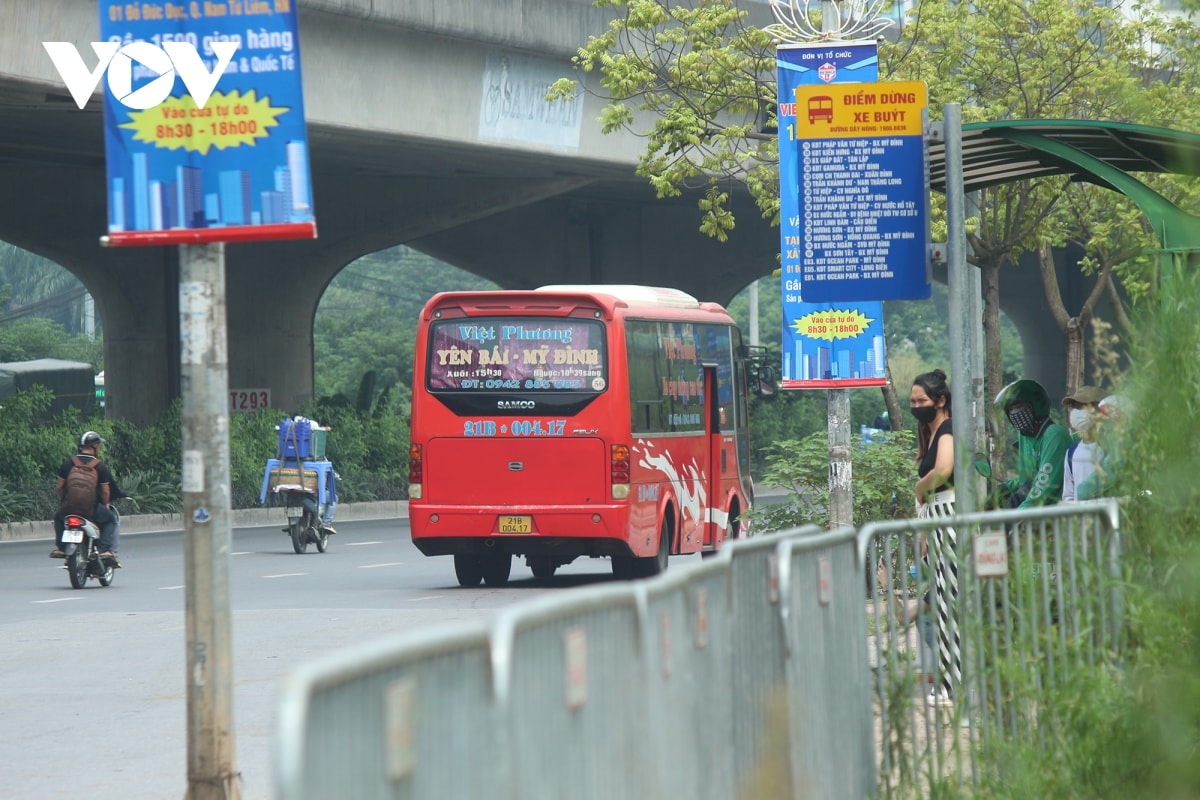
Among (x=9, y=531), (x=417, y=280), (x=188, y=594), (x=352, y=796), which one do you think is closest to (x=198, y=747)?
(x=188, y=594)

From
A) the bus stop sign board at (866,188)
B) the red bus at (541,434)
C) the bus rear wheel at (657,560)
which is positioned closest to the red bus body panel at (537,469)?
the red bus at (541,434)

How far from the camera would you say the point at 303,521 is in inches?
999

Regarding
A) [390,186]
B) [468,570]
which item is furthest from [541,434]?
[390,186]

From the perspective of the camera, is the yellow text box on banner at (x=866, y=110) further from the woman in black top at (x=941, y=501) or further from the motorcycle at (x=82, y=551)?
the motorcycle at (x=82, y=551)

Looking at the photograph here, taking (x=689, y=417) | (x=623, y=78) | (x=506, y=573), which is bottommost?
(x=506, y=573)

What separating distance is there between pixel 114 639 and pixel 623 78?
10.6m

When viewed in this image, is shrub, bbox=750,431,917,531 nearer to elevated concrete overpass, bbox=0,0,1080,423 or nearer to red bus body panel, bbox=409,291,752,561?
red bus body panel, bbox=409,291,752,561

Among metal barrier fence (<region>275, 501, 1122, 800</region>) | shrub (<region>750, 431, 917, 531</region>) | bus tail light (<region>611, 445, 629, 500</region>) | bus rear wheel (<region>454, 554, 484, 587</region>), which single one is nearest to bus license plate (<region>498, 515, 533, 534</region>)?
bus tail light (<region>611, 445, 629, 500</region>)

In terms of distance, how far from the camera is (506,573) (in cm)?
2030

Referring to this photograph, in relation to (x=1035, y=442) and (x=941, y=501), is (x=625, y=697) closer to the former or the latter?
(x=1035, y=442)

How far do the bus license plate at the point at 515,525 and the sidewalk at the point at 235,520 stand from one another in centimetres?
730

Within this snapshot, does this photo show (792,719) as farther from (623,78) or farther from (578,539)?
(623,78)

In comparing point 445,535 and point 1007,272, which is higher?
point 1007,272

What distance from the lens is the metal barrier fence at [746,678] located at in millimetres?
3191
